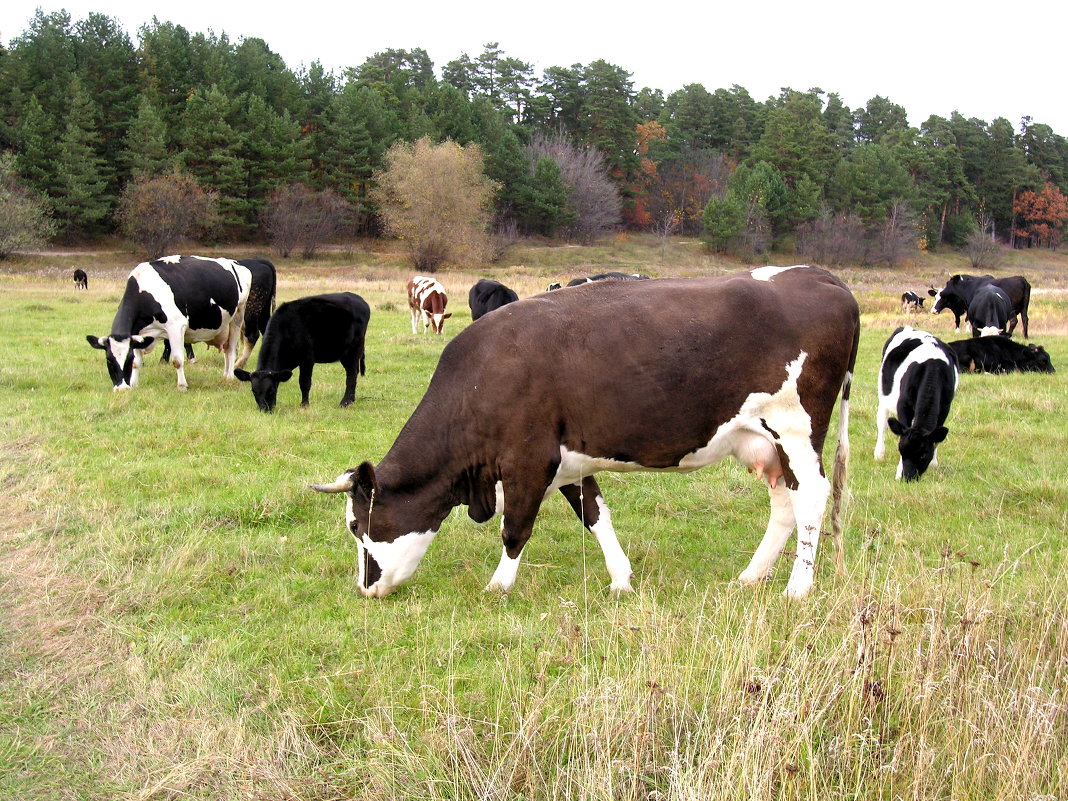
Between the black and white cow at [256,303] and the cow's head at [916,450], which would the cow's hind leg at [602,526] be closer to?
the cow's head at [916,450]

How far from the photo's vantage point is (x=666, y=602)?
17.5ft

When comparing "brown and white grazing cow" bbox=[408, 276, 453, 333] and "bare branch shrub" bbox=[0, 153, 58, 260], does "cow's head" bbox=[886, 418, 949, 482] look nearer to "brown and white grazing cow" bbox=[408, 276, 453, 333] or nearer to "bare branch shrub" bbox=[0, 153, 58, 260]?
"brown and white grazing cow" bbox=[408, 276, 453, 333]

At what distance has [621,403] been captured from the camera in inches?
212

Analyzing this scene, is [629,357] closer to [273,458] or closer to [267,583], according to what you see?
[267,583]

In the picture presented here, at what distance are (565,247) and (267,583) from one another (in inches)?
2893

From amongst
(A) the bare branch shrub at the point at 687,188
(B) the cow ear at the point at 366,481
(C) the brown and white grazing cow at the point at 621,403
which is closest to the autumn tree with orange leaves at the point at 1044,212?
(A) the bare branch shrub at the point at 687,188

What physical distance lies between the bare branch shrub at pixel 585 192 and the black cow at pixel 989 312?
2397 inches

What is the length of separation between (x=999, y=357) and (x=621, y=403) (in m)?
13.4

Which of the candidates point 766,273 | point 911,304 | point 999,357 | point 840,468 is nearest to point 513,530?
point 840,468

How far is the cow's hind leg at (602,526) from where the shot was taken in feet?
19.1

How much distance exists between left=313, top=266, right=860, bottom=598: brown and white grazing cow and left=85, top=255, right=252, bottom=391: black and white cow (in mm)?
8997

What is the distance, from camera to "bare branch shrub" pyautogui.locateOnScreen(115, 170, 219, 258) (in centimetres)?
5703

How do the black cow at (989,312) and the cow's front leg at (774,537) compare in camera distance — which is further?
the black cow at (989,312)

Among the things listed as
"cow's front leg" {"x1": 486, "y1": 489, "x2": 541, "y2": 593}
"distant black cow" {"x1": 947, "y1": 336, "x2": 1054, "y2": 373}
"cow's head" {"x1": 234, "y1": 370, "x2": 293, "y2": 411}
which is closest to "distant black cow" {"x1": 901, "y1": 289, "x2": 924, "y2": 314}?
"distant black cow" {"x1": 947, "y1": 336, "x2": 1054, "y2": 373}
